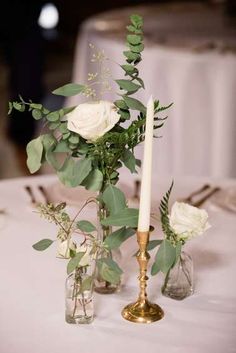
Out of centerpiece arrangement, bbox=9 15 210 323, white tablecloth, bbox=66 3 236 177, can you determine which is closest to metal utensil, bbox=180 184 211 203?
centerpiece arrangement, bbox=9 15 210 323

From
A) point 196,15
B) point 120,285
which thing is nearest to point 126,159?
point 120,285

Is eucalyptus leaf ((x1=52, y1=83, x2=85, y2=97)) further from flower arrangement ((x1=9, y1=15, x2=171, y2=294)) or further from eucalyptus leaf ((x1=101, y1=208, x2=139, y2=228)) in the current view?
eucalyptus leaf ((x1=101, y1=208, x2=139, y2=228))

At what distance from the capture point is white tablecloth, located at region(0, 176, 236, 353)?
1.02m

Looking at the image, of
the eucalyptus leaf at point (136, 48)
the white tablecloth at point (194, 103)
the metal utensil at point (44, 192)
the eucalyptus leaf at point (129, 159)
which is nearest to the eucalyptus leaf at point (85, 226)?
the eucalyptus leaf at point (129, 159)

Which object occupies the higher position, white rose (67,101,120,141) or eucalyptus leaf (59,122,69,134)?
white rose (67,101,120,141)

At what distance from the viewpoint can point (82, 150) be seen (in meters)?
1.07

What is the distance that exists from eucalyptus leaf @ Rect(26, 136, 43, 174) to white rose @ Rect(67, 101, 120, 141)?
3.1 inches

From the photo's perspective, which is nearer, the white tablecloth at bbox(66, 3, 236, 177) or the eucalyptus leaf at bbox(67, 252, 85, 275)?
the eucalyptus leaf at bbox(67, 252, 85, 275)

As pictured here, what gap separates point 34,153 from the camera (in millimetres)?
1092

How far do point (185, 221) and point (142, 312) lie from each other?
0.17 metres

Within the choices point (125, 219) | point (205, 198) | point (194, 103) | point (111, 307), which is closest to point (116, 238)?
point (125, 219)

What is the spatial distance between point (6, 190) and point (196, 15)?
2.31m

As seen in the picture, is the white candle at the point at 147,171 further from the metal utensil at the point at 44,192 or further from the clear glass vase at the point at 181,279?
the metal utensil at the point at 44,192

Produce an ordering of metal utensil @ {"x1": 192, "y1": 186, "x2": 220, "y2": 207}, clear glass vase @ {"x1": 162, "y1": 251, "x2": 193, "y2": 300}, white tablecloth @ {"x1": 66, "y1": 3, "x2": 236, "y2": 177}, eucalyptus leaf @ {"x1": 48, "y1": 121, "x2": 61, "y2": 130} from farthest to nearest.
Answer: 1. white tablecloth @ {"x1": 66, "y1": 3, "x2": 236, "y2": 177}
2. metal utensil @ {"x1": 192, "y1": 186, "x2": 220, "y2": 207}
3. clear glass vase @ {"x1": 162, "y1": 251, "x2": 193, "y2": 300}
4. eucalyptus leaf @ {"x1": 48, "y1": 121, "x2": 61, "y2": 130}
